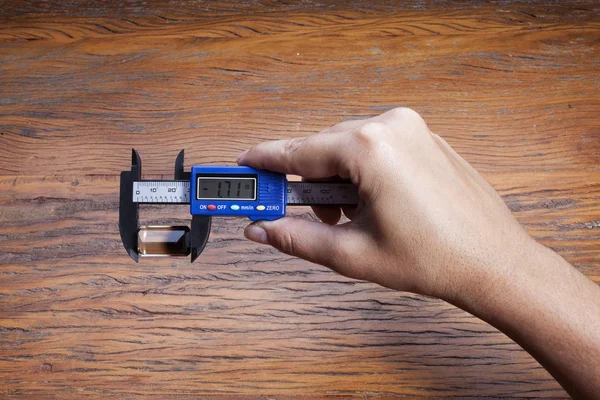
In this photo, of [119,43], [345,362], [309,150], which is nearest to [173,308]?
[345,362]

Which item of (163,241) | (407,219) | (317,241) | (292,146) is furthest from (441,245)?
(163,241)

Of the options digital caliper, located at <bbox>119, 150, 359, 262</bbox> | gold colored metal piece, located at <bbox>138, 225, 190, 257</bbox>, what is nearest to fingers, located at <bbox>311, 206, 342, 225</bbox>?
digital caliper, located at <bbox>119, 150, 359, 262</bbox>

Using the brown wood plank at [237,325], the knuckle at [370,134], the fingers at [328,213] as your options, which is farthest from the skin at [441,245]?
the brown wood plank at [237,325]

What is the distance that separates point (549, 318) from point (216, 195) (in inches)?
28.3

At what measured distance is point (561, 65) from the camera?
1399mm

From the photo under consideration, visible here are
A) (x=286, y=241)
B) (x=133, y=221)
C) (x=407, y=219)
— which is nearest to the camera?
(x=407, y=219)

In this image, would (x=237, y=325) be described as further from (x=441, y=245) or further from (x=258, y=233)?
(x=441, y=245)

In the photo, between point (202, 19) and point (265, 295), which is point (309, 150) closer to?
point (265, 295)

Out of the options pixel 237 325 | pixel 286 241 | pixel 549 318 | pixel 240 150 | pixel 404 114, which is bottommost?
pixel 237 325

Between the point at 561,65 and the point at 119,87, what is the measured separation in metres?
1.34

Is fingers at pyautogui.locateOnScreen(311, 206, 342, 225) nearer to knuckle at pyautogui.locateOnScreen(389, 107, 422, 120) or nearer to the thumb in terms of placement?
the thumb

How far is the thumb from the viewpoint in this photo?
2.93 feet

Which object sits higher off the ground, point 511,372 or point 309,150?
point 309,150

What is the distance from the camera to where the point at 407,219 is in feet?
2.78
